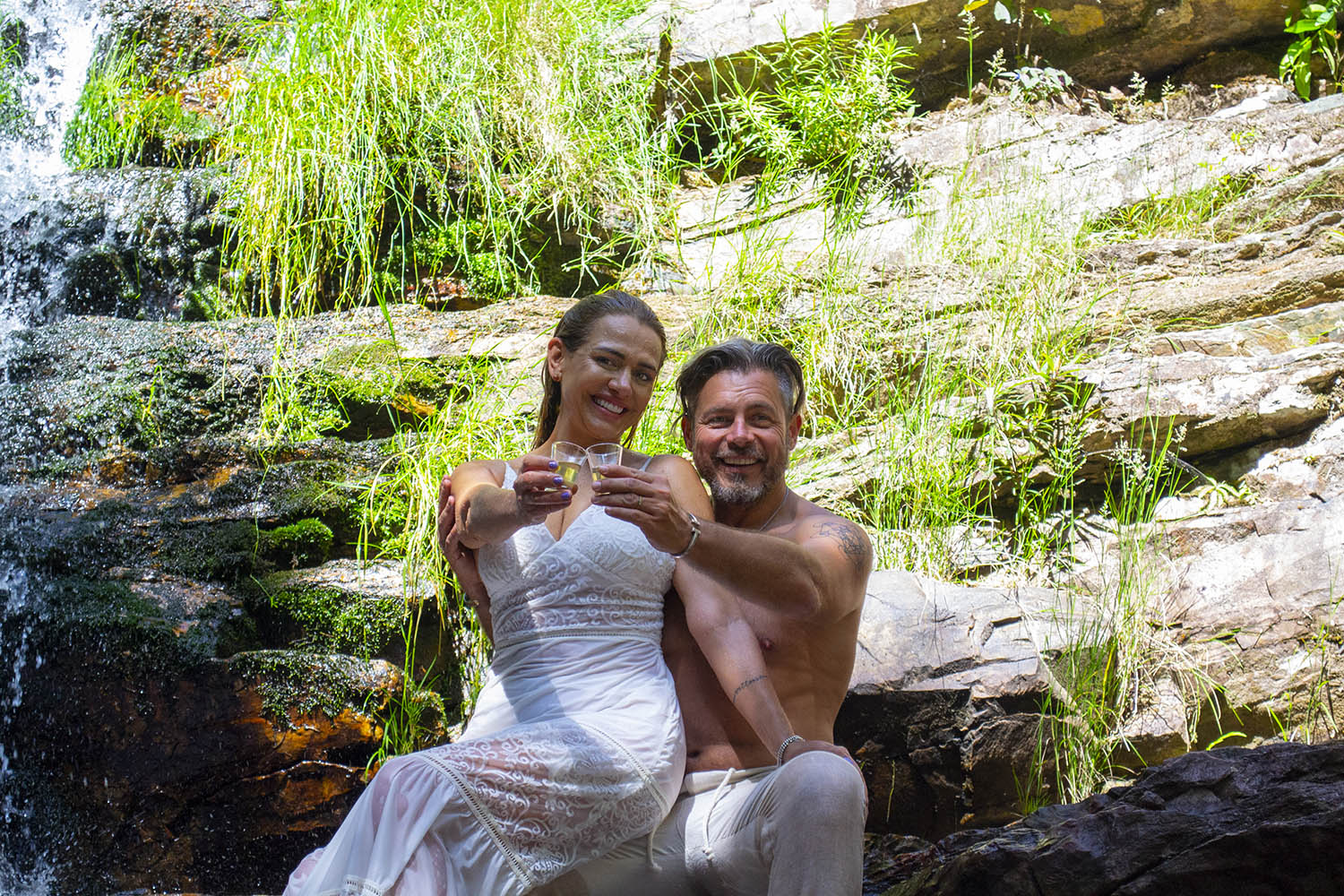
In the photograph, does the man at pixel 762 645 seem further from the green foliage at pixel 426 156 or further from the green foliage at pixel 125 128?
the green foliage at pixel 125 128

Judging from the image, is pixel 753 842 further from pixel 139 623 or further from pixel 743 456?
pixel 139 623

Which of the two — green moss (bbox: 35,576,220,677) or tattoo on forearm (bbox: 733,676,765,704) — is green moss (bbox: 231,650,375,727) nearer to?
green moss (bbox: 35,576,220,677)

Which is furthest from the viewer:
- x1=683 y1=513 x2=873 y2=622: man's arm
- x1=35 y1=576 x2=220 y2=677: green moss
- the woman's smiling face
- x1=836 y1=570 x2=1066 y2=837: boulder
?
x1=35 y1=576 x2=220 y2=677: green moss

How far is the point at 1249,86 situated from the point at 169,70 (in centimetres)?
696

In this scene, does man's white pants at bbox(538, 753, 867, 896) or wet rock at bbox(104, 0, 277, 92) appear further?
wet rock at bbox(104, 0, 277, 92)

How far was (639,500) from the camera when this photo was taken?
6.89 ft

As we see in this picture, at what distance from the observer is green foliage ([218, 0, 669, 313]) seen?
5527 millimetres

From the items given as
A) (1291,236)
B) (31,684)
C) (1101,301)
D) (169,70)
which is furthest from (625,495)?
(169,70)

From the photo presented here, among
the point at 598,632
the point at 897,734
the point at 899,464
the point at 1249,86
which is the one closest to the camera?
the point at 598,632

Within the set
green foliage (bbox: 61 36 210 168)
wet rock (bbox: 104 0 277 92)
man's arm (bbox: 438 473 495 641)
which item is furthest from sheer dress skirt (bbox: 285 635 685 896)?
wet rock (bbox: 104 0 277 92)

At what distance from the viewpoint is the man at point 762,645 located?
204 centimetres

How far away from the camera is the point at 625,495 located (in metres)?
2.11

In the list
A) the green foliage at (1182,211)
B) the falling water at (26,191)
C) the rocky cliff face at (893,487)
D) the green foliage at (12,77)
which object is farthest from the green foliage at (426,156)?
the green foliage at (1182,211)

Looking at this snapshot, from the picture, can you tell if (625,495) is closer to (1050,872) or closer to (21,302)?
(1050,872)
